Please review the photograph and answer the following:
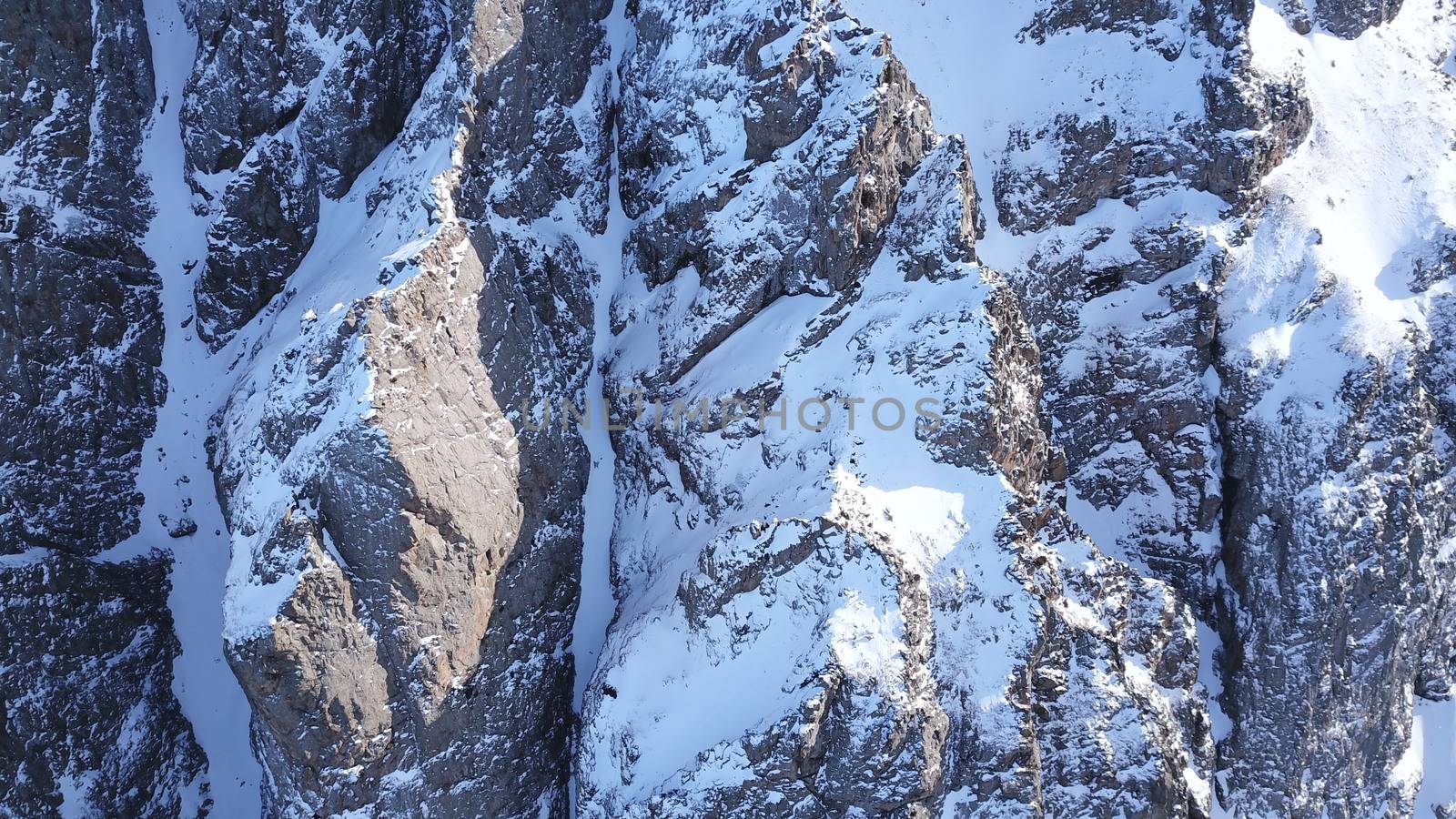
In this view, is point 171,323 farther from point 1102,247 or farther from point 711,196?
point 1102,247

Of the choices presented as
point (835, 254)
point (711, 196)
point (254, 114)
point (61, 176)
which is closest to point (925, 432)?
point (835, 254)

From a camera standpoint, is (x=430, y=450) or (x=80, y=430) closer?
(x=430, y=450)

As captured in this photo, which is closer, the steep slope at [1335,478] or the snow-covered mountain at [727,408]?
the snow-covered mountain at [727,408]

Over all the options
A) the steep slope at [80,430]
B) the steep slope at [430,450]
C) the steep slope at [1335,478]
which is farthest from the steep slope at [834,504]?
the steep slope at [80,430]

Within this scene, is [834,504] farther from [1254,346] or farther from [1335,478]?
[1335,478]

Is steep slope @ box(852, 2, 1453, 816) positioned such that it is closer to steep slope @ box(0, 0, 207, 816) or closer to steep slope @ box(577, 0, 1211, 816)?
steep slope @ box(577, 0, 1211, 816)

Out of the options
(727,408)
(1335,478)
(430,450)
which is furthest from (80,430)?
(1335,478)

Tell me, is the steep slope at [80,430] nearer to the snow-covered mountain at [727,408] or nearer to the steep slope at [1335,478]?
the snow-covered mountain at [727,408]

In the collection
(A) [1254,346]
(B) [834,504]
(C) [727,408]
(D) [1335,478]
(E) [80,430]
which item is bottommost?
(D) [1335,478]
